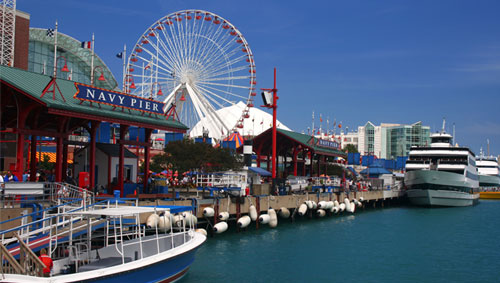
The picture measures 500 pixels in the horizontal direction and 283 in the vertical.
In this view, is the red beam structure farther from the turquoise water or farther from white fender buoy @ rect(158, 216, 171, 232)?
the turquoise water

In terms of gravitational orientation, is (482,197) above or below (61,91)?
below

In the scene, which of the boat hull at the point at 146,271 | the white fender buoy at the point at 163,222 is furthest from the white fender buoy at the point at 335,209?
the boat hull at the point at 146,271

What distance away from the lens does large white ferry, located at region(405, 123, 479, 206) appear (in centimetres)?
6800

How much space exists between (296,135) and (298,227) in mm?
28605

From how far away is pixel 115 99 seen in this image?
34.8 m

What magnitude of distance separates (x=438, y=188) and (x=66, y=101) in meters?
51.5

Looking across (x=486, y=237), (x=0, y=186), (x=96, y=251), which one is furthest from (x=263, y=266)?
A: (x=486, y=237)

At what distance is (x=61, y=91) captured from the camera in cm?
3306

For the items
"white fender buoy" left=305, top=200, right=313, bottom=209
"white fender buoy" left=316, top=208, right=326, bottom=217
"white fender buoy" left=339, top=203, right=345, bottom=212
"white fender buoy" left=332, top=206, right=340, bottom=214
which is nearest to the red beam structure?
"white fender buoy" left=305, top=200, right=313, bottom=209

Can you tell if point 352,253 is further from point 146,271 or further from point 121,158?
point 121,158

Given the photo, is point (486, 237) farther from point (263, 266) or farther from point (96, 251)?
point (96, 251)

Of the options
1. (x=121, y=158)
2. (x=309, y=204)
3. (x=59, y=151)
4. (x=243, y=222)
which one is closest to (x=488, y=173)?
(x=309, y=204)

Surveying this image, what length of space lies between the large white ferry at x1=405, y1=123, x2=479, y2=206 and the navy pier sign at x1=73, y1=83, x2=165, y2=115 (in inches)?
1637

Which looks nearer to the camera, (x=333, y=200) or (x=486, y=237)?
(x=486, y=237)
